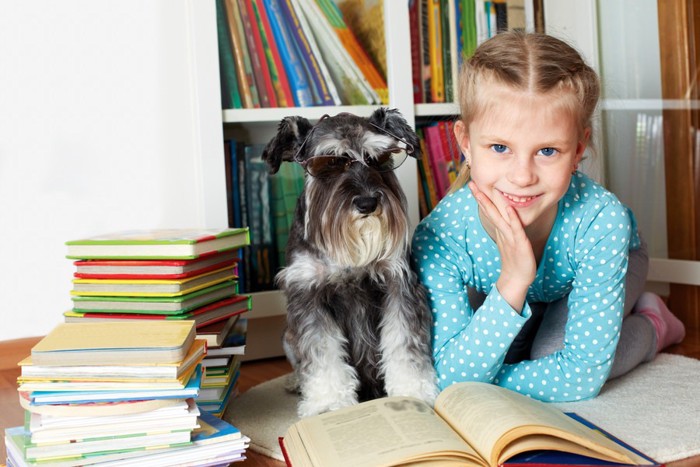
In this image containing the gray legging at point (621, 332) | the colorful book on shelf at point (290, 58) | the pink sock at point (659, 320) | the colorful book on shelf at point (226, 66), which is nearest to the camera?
the gray legging at point (621, 332)

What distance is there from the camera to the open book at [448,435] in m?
1.20

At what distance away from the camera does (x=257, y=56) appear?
2.31 metres

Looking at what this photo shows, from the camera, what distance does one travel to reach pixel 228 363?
178cm

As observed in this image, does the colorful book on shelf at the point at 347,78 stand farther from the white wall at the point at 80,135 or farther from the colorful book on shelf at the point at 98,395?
the colorful book on shelf at the point at 98,395

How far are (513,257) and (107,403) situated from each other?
0.88 m

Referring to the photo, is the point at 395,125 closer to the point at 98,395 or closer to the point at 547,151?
the point at 547,151

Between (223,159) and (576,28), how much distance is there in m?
1.38

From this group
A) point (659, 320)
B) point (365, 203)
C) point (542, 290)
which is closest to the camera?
point (365, 203)

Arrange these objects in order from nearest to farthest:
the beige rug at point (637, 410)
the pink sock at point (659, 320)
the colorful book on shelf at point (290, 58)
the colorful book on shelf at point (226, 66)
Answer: the beige rug at point (637, 410) < the pink sock at point (659, 320) < the colorful book on shelf at point (226, 66) < the colorful book on shelf at point (290, 58)

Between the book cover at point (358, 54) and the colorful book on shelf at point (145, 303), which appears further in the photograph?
the book cover at point (358, 54)

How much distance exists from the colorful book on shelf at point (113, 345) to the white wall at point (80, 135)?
1023mm

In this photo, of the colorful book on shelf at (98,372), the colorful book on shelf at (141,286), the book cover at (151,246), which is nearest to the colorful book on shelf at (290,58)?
the book cover at (151,246)

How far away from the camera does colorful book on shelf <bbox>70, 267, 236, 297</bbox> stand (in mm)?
1689

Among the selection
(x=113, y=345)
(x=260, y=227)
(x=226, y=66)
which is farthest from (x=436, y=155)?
(x=113, y=345)
